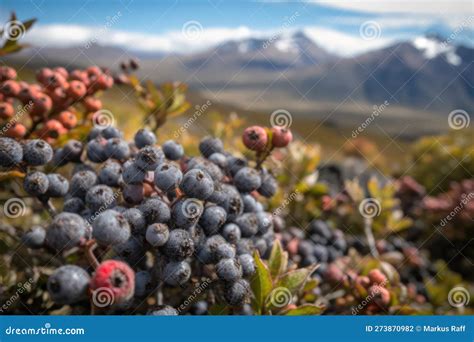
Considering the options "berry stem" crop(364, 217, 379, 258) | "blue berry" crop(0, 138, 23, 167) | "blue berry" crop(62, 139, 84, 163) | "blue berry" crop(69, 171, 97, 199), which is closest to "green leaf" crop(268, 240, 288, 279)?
"blue berry" crop(69, 171, 97, 199)

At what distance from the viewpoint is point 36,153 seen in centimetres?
118

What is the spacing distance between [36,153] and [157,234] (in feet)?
1.47

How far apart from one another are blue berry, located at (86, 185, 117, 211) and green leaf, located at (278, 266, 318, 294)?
0.56 m

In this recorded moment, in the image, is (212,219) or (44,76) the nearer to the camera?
(212,219)

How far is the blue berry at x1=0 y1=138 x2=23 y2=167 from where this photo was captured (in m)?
1.16

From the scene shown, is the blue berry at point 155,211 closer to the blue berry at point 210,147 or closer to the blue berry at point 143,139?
the blue berry at point 143,139

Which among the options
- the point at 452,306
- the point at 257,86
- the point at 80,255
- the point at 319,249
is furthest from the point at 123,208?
the point at 257,86

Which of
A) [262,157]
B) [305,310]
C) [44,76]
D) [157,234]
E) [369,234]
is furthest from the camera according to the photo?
[369,234]

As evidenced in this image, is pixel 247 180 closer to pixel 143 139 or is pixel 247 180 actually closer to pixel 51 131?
pixel 143 139

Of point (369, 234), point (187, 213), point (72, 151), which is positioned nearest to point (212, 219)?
point (187, 213)

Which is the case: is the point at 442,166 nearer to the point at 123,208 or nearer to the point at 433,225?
the point at 433,225

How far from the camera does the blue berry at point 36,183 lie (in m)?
1.14

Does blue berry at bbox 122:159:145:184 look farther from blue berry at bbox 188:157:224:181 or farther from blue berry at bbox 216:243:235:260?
blue berry at bbox 216:243:235:260

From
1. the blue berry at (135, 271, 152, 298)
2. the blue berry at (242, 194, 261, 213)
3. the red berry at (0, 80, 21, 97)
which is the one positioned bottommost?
the blue berry at (135, 271, 152, 298)
